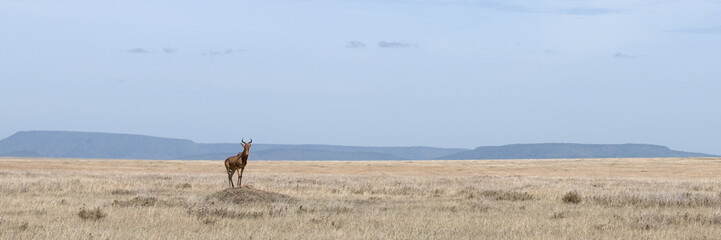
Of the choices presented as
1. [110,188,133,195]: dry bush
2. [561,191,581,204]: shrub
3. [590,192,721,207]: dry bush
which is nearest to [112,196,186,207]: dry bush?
[110,188,133,195]: dry bush

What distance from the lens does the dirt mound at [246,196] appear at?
20156 millimetres

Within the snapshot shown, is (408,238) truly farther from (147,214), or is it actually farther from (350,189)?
(350,189)

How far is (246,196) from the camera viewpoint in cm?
2039

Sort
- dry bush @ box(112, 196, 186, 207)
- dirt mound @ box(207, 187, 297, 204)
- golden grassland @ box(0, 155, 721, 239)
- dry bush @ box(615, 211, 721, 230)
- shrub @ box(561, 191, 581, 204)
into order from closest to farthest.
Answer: golden grassland @ box(0, 155, 721, 239) < dry bush @ box(615, 211, 721, 230) < dry bush @ box(112, 196, 186, 207) < dirt mound @ box(207, 187, 297, 204) < shrub @ box(561, 191, 581, 204)

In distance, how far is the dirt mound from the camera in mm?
20156

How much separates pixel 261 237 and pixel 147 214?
4.53 m

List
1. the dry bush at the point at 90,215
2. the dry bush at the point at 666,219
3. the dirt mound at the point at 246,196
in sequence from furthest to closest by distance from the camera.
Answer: the dirt mound at the point at 246,196 < the dry bush at the point at 90,215 < the dry bush at the point at 666,219

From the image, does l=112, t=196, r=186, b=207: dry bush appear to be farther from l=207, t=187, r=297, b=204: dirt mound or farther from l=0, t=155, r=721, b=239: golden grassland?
l=207, t=187, r=297, b=204: dirt mound

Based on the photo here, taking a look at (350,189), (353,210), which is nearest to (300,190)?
(350,189)

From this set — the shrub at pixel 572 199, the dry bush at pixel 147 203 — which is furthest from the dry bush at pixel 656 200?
the dry bush at pixel 147 203

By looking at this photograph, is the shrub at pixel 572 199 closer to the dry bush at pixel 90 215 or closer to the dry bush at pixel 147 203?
the dry bush at pixel 147 203

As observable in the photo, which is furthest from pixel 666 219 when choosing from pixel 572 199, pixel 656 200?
pixel 656 200

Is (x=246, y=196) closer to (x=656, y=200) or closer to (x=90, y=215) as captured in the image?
(x=90, y=215)

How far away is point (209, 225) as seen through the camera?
14.2 m
